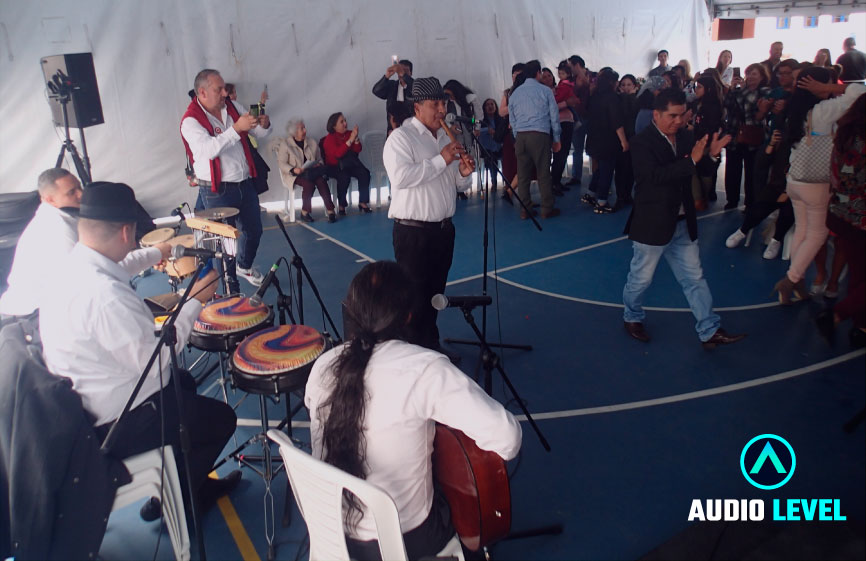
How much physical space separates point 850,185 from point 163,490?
100 inches

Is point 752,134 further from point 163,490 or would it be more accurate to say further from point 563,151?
point 163,490

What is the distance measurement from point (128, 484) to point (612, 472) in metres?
2.17

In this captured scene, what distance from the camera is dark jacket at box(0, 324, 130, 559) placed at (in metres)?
2.05

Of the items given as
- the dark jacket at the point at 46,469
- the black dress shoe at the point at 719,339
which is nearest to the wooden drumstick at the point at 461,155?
the black dress shoe at the point at 719,339

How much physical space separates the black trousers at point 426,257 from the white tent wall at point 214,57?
6083mm

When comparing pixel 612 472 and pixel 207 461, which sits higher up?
pixel 207 461

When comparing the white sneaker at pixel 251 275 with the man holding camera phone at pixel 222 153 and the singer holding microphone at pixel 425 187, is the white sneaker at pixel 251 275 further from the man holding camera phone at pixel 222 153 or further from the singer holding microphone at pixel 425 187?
the singer holding microphone at pixel 425 187

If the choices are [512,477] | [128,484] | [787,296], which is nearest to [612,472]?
[512,477]

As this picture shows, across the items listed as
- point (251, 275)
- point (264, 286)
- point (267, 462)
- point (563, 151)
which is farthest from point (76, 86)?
point (563, 151)

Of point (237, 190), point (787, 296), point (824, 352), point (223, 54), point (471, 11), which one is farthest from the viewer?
point (471, 11)

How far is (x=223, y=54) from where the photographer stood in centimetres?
876

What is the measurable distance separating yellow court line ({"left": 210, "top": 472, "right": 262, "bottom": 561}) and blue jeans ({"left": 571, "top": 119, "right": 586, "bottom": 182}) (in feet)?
26.5

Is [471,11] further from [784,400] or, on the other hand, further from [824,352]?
[824,352]

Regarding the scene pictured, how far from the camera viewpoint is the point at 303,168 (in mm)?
8547
